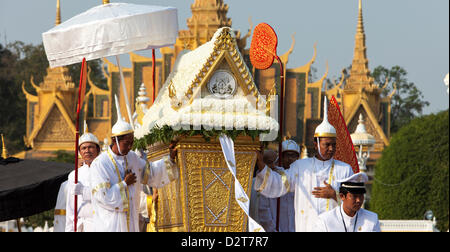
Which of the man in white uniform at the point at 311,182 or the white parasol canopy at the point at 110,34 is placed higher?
the white parasol canopy at the point at 110,34

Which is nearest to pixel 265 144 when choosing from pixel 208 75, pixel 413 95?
pixel 208 75

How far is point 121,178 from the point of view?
28.1ft

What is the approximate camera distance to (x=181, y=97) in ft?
28.8

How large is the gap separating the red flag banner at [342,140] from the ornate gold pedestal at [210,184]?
4.32 feet

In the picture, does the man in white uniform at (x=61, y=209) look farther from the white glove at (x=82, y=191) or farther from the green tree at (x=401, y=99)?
the green tree at (x=401, y=99)

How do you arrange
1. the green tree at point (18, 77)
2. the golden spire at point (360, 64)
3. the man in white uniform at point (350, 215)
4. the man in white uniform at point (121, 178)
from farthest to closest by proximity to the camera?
1. the green tree at point (18, 77)
2. the golden spire at point (360, 64)
3. the man in white uniform at point (121, 178)
4. the man in white uniform at point (350, 215)

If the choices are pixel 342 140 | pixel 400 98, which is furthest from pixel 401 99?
pixel 342 140

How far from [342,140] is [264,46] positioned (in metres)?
1.35

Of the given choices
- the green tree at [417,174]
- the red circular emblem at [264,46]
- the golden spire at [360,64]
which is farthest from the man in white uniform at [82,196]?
the golden spire at [360,64]

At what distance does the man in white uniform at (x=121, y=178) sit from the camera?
8430 mm
